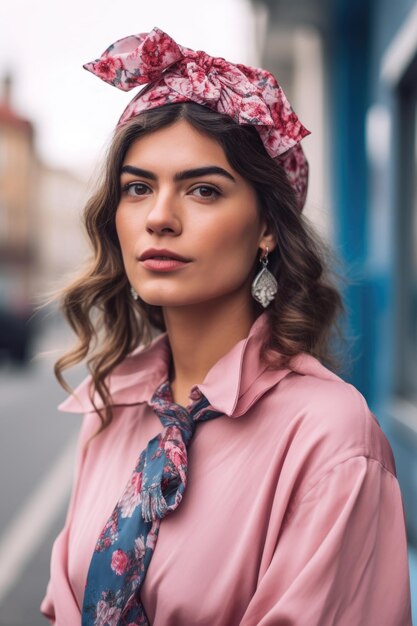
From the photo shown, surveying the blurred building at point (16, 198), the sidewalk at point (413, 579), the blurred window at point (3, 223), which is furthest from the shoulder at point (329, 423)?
the blurred window at point (3, 223)

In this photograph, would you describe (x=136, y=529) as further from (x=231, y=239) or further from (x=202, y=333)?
(x=231, y=239)

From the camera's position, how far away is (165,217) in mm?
1794

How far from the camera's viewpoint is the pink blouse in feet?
5.15

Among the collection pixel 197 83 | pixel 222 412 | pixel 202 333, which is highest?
pixel 197 83

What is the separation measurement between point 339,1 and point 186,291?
5711 millimetres

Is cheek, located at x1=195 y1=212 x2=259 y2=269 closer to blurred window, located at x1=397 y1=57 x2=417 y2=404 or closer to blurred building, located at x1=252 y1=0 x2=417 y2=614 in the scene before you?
blurred building, located at x1=252 y1=0 x2=417 y2=614

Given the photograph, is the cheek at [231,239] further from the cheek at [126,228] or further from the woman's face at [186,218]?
the cheek at [126,228]

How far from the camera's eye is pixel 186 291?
6.08ft

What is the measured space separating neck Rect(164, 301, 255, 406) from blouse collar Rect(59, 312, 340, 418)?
0.05 metres

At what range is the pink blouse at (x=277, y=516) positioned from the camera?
5.15ft

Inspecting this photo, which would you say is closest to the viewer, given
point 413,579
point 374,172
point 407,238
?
point 413,579

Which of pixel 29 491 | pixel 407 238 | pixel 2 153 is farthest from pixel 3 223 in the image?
pixel 407 238

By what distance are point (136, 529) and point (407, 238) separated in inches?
155

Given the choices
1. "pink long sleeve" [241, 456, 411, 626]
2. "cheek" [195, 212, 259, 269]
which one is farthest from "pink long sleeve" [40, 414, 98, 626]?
"cheek" [195, 212, 259, 269]
